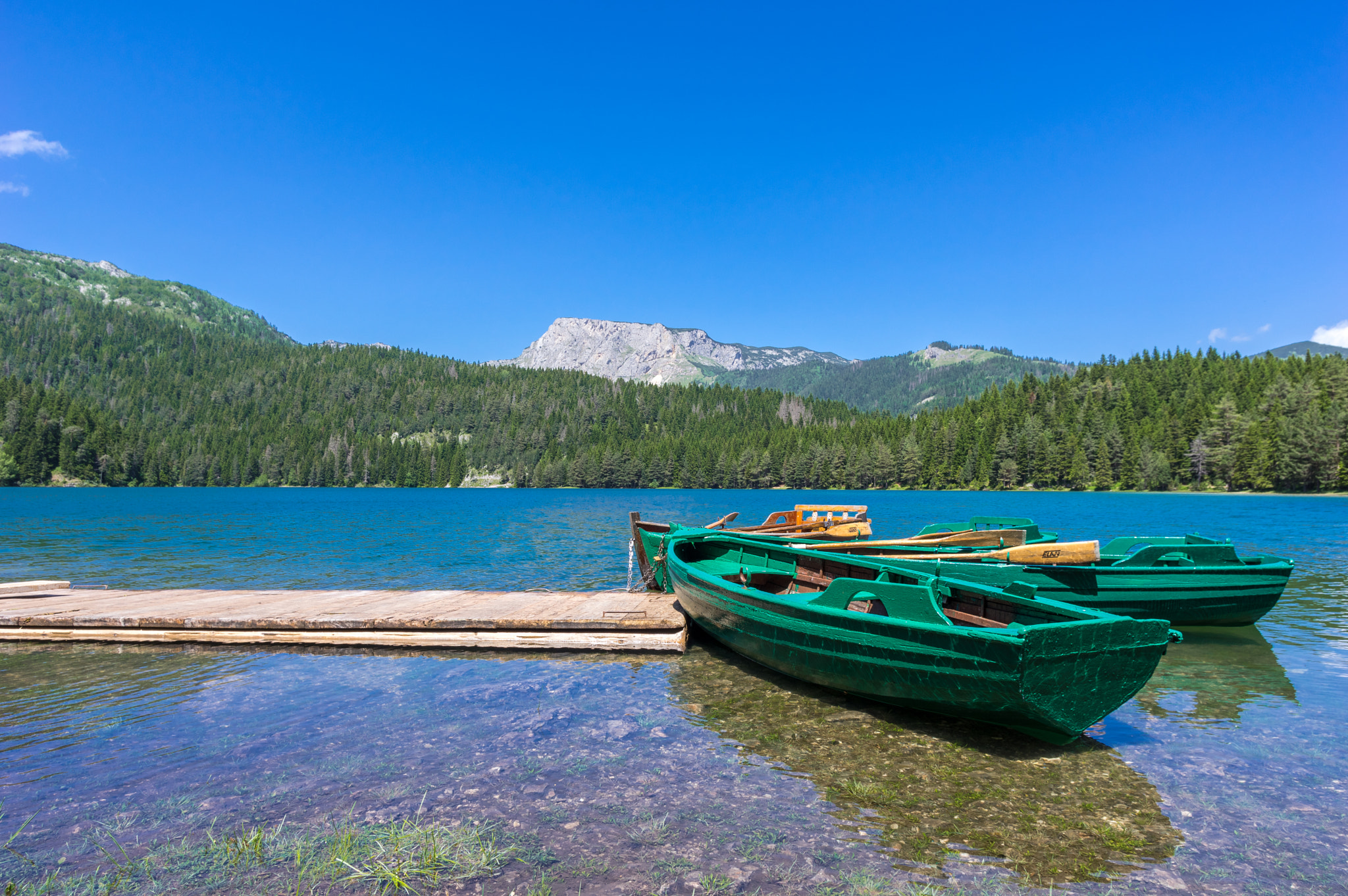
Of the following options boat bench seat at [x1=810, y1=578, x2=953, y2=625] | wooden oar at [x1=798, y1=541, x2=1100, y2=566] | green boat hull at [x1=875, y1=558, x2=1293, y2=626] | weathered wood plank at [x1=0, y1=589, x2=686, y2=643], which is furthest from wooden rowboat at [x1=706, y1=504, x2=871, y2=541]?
boat bench seat at [x1=810, y1=578, x2=953, y2=625]

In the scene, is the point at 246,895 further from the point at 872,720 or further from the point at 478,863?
the point at 872,720

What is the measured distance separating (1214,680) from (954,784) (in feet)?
27.1

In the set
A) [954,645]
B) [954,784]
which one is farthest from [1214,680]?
[954,784]

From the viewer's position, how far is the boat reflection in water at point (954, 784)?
21.1 ft

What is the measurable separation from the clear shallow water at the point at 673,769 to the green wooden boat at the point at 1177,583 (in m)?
0.85

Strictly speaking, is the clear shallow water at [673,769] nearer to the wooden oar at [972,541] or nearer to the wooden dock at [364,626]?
the wooden dock at [364,626]

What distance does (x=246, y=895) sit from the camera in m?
5.46

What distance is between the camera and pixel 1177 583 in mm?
15273

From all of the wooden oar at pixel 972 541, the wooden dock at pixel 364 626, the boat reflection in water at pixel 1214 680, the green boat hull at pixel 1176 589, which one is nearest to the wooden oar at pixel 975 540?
the wooden oar at pixel 972 541

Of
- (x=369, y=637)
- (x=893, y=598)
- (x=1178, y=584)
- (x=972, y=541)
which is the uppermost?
(x=893, y=598)

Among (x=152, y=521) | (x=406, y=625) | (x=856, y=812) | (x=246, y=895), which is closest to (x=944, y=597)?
(x=856, y=812)

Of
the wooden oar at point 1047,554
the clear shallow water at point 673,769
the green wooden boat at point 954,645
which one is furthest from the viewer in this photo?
the wooden oar at point 1047,554

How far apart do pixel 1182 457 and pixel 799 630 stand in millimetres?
153616

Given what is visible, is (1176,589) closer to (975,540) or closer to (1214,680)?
(1214,680)
